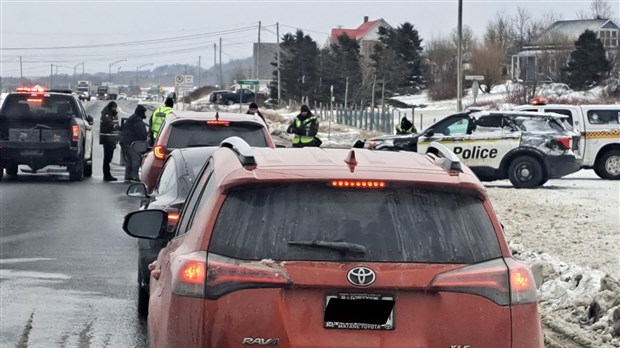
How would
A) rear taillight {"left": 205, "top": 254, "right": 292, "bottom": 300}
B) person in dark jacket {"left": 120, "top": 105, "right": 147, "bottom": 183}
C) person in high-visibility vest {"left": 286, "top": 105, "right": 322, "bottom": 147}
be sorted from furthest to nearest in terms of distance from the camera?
person in dark jacket {"left": 120, "top": 105, "right": 147, "bottom": 183}
person in high-visibility vest {"left": 286, "top": 105, "right": 322, "bottom": 147}
rear taillight {"left": 205, "top": 254, "right": 292, "bottom": 300}

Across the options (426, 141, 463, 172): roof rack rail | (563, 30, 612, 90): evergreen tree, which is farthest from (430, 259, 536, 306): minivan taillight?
(563, 30, 612, 90): evergreen tree

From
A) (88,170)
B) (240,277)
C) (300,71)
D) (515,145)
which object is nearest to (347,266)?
(240,277)

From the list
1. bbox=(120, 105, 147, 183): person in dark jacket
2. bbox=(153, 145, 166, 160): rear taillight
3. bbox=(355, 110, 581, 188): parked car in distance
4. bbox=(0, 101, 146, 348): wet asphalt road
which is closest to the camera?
bbox=(0, 101, 146, 348): wet asphalt road

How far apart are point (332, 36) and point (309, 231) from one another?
138348 millimetres

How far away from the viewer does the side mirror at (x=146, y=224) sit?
264 inches

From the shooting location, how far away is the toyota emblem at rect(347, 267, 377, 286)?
461 cm

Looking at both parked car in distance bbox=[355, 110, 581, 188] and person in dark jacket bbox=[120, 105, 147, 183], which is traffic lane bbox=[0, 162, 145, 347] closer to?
person in dark jacket bbox=[120, 105, 147, 183]

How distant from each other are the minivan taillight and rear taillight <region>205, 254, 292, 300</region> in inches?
24.8

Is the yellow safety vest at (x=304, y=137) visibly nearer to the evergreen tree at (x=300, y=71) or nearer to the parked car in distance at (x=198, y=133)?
the parked car in distance at (x=198, y=133)

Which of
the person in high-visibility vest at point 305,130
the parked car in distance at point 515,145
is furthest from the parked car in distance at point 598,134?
the person in high-visibility vest at point 305,130

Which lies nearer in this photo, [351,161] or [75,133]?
[351,161]

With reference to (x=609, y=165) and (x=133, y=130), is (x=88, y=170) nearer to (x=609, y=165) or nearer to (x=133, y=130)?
(x=133, y=130)

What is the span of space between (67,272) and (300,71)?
2956 inches

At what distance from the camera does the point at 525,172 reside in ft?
78.1
